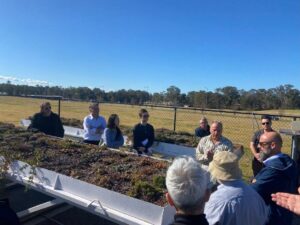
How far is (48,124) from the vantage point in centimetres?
898

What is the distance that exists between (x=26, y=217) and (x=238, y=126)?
972 inches

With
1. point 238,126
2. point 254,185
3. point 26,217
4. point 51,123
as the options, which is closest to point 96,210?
point 26,217

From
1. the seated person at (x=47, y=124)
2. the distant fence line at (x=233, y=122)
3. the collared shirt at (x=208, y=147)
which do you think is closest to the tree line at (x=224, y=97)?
the distant fence line at (x=233, y=122)

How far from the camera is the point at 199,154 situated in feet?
20.9

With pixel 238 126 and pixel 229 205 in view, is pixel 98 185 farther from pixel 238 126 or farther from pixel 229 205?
pixel 238 126

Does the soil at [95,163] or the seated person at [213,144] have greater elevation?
the seated person at [213,144]

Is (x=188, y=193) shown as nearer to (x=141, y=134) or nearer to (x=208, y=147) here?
(x=208, y=147)

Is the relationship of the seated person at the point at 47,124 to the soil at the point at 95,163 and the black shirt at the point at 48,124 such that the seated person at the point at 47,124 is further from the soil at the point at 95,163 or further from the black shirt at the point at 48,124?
the soil at the point at 95,163

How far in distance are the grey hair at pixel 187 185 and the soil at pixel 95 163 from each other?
2.14m

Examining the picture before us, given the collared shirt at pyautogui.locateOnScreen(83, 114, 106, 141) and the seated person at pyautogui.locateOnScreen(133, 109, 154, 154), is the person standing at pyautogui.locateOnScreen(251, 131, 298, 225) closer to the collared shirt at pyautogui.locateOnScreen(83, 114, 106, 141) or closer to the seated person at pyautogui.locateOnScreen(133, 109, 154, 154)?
the seated person at pyautogui.locateOnScreen(133, 109, 154, 154)

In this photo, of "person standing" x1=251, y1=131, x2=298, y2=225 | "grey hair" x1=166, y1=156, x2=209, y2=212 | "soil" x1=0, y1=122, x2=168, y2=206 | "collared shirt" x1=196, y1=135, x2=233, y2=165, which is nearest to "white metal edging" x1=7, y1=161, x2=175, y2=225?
"soil" x1=0, y1=122, x2=168, y2=206

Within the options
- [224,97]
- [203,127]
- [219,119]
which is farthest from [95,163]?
[224,97]

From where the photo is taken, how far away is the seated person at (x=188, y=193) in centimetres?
223

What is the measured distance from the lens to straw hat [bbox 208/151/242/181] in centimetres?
304
